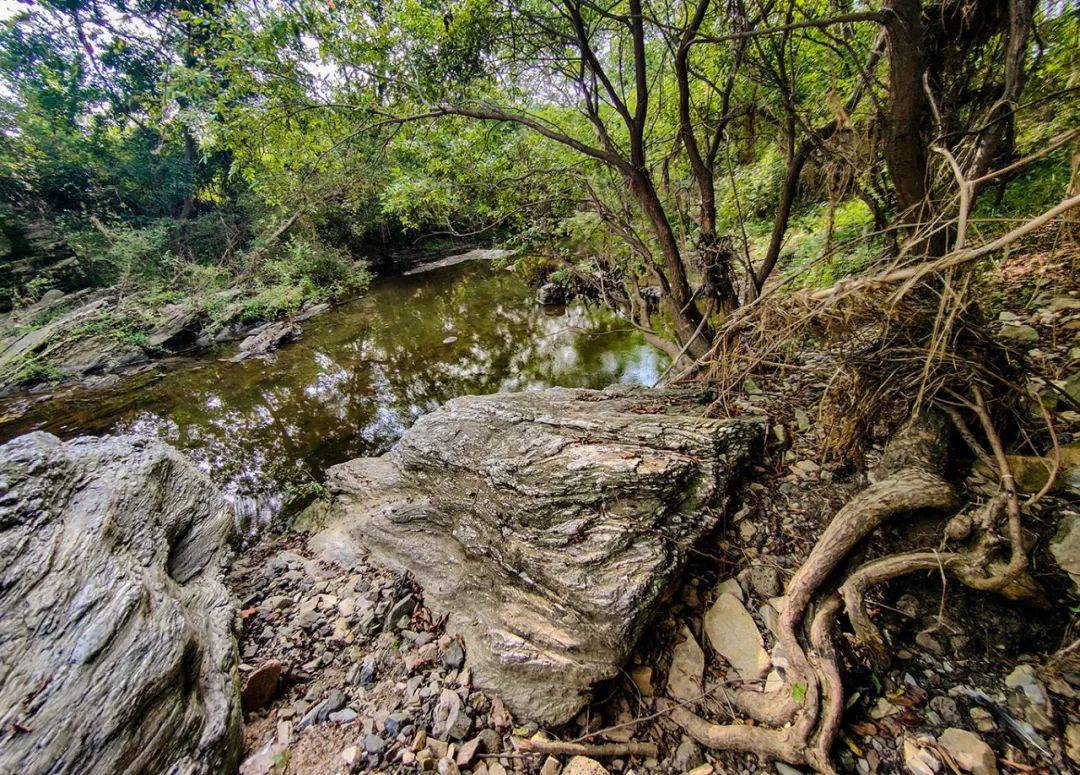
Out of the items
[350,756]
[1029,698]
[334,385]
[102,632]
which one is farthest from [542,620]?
[334,385]

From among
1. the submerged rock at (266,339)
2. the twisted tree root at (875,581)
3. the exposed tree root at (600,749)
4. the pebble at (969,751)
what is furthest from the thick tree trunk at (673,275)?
the submerged rock at (266,339)

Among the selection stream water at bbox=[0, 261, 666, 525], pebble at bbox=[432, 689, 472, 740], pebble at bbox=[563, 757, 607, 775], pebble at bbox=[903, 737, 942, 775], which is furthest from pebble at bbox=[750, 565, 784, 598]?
stream water at bbox=[0, 261, 666, 525]

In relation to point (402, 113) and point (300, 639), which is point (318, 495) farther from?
point (402, 113)

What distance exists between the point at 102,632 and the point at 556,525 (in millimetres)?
2699

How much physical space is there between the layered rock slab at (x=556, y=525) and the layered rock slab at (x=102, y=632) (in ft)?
4.22

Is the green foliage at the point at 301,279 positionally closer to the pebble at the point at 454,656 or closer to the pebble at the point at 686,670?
the pebble at the point at 454,656

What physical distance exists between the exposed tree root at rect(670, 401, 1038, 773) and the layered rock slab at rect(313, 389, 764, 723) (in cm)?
57

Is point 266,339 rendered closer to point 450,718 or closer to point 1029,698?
point 450,718

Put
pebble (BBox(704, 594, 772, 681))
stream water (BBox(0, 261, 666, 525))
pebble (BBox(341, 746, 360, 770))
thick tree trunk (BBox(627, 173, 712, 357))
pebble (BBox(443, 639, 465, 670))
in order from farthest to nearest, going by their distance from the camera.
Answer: stream water (BBox(0, 261, 666, 525)) < thick tree trunk (BBox(627, 173, 712, 357)) < pebble (BBox(443, 639, 465, 670)) < pebble (BBox(341, 746, 360, 770)) < pebble (BBox(704, 594, 772, 681))

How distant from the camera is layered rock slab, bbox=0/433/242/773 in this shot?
1.82m

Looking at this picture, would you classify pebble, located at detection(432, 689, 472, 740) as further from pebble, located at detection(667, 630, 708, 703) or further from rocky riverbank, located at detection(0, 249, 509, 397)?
rocky riverbank, located at detection(0, 249, 509, 397)

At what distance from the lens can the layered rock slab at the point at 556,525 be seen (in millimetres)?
2146

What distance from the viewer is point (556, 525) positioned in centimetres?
260

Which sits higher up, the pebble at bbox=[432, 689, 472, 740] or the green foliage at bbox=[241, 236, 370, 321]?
the green foliage at bbox=[241, 236, 370, 321]
